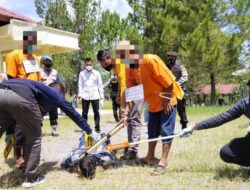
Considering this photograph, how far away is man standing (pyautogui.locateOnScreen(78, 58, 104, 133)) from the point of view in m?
9.18

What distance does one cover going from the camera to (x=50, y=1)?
35.8 meters

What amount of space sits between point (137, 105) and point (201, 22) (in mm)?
21109

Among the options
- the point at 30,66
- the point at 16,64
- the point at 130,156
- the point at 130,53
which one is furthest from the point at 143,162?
the point at 16,64

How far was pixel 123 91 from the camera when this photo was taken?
551 cm

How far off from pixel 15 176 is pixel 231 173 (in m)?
2.63

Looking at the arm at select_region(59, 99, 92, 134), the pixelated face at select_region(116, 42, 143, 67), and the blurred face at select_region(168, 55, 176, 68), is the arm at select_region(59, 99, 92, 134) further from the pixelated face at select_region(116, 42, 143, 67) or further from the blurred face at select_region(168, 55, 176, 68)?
the blurred face at select_region(168, 55, 176, 68)

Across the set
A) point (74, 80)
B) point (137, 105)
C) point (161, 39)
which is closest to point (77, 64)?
point (74, 80)

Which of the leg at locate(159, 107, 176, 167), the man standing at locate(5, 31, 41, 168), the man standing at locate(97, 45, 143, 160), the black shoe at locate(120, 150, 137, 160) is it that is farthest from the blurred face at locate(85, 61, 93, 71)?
the leg at locate(159, 107, 176, 167)

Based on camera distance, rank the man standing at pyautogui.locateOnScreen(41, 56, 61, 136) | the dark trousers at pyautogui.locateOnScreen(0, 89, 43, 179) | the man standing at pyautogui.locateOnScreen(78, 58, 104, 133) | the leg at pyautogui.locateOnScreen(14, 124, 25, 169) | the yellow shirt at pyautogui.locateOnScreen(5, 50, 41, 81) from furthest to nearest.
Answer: the man standing at pyautogui.locateOnScreen(78, 58, 104, 133) < the man standing at pyautogui.locateOnScreen(41, 56, 61, 136) < the yellow shirt at pyautogui.locateOnScreen(5, 50, 41, 81) < the leg at pyautogui.locateOnScreen(14, 124, 25, 169) < the dark trousers at pyautogui.locateOnScreen(0, 89, 43, 179)

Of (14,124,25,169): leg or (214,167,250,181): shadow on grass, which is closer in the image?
(214,167,250,181): shadow on grass

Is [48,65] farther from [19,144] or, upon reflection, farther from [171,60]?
[19,144]

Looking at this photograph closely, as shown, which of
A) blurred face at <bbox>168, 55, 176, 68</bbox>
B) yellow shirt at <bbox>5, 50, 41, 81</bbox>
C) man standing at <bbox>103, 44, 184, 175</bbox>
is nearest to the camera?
man standing at <bbox>103, 44, 184, 175</bbox>

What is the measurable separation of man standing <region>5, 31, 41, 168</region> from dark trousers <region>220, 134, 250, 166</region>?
2.61 meters

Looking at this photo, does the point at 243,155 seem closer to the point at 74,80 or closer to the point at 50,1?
the point at 50,1
